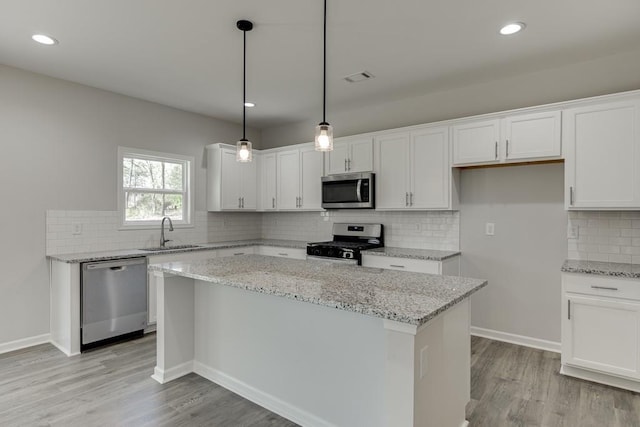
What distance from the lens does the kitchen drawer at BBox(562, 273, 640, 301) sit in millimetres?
2609

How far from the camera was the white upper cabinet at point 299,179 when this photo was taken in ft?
15.9

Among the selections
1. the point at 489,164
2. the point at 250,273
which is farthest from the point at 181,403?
the point at 489,164

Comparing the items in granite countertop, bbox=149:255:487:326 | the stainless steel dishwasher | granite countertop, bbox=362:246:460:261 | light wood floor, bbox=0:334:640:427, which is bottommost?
light wood floor, bbox=0:334:640:427

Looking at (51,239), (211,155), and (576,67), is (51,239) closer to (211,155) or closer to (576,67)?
(211,155)

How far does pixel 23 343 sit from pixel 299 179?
346 cm

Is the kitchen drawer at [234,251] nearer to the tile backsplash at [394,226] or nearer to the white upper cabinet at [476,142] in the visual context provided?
the tile backsplash at [394,226]

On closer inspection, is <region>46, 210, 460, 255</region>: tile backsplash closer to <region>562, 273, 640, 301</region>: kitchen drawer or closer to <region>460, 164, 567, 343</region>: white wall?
<region>460, 164, 567, 343</region>: white wall

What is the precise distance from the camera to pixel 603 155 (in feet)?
9.52

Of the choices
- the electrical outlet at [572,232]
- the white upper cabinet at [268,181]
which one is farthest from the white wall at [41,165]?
the electrical outlet at [572,232]

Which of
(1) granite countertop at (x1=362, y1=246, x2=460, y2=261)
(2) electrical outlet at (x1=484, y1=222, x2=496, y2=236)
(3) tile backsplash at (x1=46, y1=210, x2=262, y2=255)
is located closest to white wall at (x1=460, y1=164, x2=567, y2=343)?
(2) electrical outlet at (x1=484, y1=222, x2=496, y2=236)

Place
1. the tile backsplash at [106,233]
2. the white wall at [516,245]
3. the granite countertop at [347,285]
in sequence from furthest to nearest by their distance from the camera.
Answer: the tile backsplash at [106,233]
the white wall at [516,245]
the granite countertop at [347,285]

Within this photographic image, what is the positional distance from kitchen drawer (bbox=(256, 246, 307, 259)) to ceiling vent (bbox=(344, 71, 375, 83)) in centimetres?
208

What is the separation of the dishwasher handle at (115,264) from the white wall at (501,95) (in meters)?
2.83

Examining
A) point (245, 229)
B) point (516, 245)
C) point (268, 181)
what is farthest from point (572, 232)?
point (245, 229)
